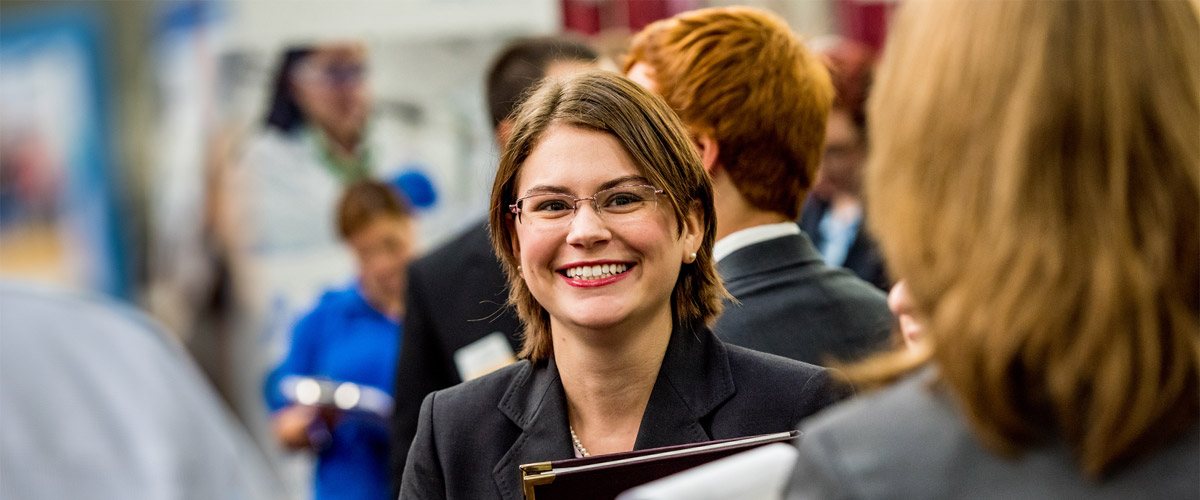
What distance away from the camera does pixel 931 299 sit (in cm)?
101

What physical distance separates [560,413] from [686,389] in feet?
0.50

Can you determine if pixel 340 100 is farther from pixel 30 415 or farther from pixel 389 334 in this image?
pixel 30 415

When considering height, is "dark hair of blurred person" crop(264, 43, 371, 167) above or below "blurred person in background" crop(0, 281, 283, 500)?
below

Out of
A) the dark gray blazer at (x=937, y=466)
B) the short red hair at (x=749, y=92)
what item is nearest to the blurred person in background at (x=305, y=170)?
the short red hair at (x=749, y=92)

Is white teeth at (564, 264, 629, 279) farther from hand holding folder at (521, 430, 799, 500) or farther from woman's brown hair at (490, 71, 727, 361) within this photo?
hand holding folder at (521, 430, 799, 500)

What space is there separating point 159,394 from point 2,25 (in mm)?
7045

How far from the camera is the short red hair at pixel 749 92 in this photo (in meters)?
1.65

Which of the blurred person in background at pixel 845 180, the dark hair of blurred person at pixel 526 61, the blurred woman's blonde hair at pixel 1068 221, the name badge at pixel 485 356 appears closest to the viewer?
the blurred woman's blonde hair at pixel 1068 221

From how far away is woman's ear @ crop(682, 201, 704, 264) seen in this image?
144 centimetres

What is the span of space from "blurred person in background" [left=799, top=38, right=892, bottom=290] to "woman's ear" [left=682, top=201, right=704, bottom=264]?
0.60m

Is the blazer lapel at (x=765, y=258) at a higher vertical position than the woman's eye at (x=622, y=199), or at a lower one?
lower

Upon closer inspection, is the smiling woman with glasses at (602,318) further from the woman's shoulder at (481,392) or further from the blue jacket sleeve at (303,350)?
the blue jacket sleeve at (303,350)

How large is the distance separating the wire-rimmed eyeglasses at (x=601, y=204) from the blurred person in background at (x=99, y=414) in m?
0.47

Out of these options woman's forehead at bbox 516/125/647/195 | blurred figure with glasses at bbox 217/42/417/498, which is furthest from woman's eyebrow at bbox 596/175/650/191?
blurred figure with glasses at bbox 217/42/417/498
